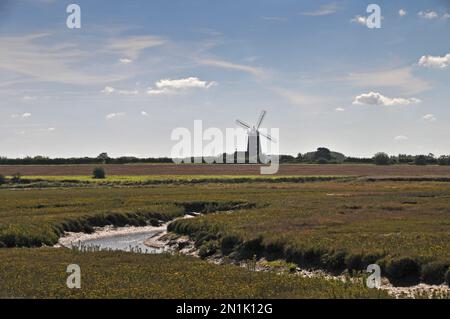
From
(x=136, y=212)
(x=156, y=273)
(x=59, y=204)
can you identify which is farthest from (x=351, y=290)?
(x=59, y=204)

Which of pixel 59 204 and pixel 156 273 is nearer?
pixel 156 273

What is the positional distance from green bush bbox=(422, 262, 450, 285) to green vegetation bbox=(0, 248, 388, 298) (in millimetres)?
3988

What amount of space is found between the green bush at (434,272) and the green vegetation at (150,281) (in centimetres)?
399

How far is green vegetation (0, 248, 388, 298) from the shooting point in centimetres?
2097

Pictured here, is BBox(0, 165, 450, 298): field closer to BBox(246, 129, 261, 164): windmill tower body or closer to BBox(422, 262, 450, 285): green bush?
BBox(422, 262, 450, 285): green bush

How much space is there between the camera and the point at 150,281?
77.2 feet

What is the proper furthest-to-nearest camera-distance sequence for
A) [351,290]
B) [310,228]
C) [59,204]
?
[59,204]
[310,228]
[351,290]

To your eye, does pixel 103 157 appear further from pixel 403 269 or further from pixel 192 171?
pixel 403 269

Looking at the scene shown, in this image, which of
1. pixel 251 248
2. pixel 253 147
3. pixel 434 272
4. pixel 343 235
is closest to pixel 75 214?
pixel 251 248

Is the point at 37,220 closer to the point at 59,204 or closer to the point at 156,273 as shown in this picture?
the point at 59,204

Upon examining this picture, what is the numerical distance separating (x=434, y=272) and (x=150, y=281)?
1177 cm

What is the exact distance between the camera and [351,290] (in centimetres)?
2114

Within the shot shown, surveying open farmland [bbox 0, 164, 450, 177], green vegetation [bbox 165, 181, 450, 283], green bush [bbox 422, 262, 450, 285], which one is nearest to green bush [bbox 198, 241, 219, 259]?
green vegetation [bbox 165, 181, 450, 283]
